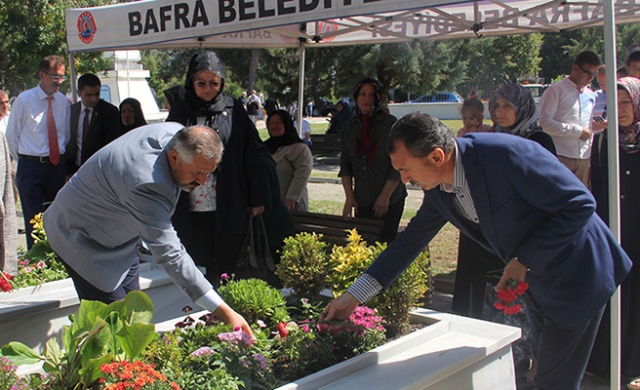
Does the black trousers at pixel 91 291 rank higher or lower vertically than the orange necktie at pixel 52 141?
lower

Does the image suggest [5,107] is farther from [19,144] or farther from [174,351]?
[174,351]

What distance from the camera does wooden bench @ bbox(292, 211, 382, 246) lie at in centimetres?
490

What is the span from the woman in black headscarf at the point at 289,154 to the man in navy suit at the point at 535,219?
3048 millimetres

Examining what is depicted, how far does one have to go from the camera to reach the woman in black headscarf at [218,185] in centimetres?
430

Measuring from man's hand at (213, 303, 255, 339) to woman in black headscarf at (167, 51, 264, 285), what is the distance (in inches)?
61.3

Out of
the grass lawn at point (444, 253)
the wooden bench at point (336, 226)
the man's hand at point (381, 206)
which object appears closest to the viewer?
the wooden bench at point (336, 226)

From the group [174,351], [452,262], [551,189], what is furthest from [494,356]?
[452,262]

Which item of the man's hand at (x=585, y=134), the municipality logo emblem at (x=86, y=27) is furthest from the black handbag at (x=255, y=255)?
the man's hand at (x=585, y=134)

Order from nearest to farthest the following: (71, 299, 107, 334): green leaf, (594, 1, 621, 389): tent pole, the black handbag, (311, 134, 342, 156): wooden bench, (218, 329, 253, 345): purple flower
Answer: (71, 299, 107, 334): green leaf
(218, 329, 253, 345): purple flower
(594, 1, 621, 389): tent pole
the black handbag
(311, 134, 342, 156): wooden bench

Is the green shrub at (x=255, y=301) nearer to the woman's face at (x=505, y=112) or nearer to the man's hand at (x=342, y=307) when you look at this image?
the man's hand at (x=342, y=307)

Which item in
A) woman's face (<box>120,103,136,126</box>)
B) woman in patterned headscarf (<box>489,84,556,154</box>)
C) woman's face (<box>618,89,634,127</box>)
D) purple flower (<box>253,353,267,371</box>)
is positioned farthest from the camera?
woman's face (<box>120,103,136,126</box>)

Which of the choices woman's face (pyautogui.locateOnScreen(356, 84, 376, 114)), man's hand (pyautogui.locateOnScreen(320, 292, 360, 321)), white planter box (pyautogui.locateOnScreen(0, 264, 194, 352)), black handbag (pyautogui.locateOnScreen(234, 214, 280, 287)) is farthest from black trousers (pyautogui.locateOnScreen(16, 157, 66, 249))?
man's hand (pyautogui.locateOnScreen(320, 292, 360, 321))

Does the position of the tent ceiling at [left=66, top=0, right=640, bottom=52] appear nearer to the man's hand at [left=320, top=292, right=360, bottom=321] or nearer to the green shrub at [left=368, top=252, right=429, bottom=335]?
the green shrub at [left=368, top=252, right=429, bottom=335]

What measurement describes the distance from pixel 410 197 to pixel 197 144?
27.7 feet
